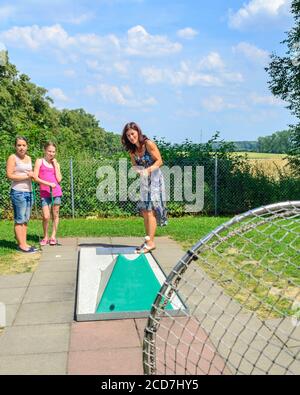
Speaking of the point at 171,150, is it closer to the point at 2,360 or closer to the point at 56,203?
the point at 56,203

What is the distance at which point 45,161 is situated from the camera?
7410mm

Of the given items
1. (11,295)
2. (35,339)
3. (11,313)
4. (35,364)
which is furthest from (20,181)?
(35,364)

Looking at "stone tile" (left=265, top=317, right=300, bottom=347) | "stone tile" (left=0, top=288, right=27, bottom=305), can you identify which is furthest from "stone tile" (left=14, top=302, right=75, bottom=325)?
"stone tile" (left=265, top=317, right=300, bottom=347)

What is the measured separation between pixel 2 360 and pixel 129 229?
6144 mm

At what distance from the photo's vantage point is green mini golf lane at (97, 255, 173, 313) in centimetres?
436

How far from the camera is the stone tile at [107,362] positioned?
10.5 ft

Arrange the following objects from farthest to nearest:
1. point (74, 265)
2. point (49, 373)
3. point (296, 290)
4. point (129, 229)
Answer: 1. point (129, 229)
2. point (74, 265)
3. point (296, 290)
4. point (49, 373)

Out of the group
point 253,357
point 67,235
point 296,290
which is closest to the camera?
point 253,357

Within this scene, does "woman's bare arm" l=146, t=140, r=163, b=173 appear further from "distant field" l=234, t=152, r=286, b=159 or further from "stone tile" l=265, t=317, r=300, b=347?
"distant field" l=234, t=152, r=286, b=159

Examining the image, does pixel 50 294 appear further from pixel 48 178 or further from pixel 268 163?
pixel 268 163

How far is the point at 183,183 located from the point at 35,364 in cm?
970

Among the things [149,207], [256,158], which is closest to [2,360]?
[149,207]

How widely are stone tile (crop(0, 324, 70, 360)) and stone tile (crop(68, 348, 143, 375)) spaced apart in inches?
9.5

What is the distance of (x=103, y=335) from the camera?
3889mm
